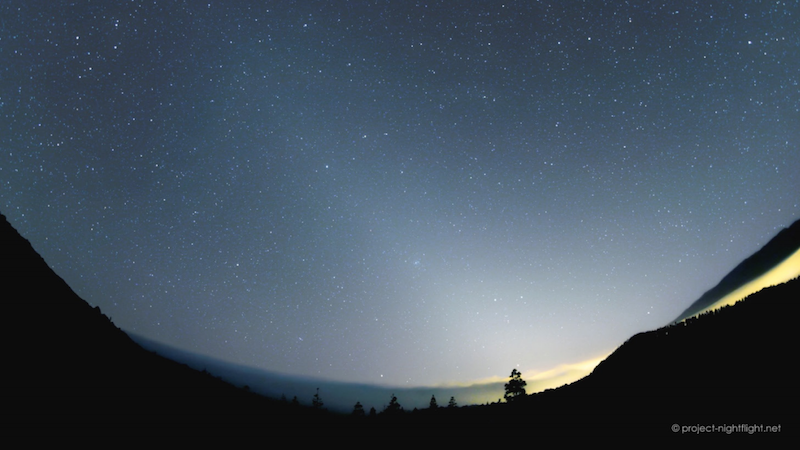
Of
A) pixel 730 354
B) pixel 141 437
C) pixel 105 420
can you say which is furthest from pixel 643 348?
pixel 105 420

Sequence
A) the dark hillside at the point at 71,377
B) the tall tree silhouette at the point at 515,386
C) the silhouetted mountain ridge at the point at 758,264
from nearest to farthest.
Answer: the dark hillside at the point at 71,377 → the tall tree silhouette at the point at 515,386 → the silhouetted mountain ridge at the point at 758,264

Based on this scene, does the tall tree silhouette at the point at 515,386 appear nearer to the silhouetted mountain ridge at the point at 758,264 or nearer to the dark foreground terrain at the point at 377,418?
the dark foreground terrain at the point at 377,418

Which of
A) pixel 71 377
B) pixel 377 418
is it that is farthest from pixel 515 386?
pixel 71 377

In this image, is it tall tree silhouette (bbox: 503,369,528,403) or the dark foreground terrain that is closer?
the dark foreground terrain

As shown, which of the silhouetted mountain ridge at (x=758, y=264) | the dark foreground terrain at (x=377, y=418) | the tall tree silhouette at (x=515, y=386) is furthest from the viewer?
the silhouetted mountain ridge at (x=758, y=264)

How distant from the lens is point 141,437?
1459 cm

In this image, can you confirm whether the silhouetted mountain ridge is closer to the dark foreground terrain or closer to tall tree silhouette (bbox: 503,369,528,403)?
tall tree silhouette (bbox: 503,369,528,403)

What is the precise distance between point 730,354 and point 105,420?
2847 cm

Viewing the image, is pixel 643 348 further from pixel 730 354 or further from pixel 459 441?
pixel 459 441

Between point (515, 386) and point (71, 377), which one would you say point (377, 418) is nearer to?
point (71, 377)

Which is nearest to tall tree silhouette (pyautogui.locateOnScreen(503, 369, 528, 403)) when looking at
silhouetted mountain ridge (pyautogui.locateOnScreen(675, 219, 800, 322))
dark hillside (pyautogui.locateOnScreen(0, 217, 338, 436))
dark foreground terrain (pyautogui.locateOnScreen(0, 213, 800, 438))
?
dark foreground terrain (pyautogui.locateOnScreen(0, 213, 800, 438))

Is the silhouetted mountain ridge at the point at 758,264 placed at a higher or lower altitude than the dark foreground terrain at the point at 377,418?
higher

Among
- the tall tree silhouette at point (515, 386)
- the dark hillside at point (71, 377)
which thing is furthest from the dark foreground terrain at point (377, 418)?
the tall tree silhouette at point (515, 386)

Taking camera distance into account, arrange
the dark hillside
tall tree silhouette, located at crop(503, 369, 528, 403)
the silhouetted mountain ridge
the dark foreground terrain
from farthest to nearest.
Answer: the silhouetted mountain ridge → tall tree silhouette, located at crop(503, 369, 528, 403) → the dark hillside → the dark foreground terrain
